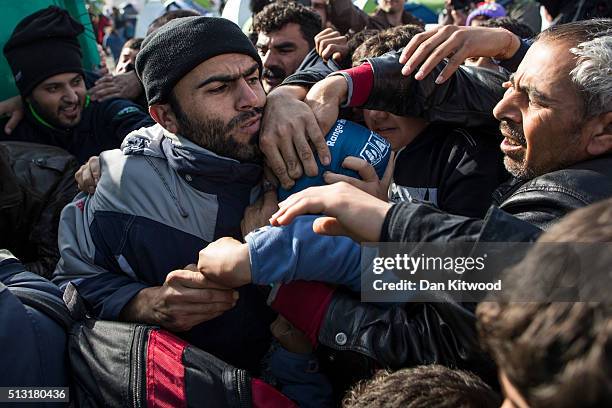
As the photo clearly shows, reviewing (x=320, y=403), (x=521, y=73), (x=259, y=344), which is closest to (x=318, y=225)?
(x=320, y=403)

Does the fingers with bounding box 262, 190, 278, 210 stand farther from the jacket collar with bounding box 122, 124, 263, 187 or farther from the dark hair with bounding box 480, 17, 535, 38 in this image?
the dark hair with bounding box 480, 17, 535, 38

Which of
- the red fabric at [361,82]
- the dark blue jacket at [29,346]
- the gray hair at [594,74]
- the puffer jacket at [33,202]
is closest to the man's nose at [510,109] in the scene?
the gray hair at [594,74]

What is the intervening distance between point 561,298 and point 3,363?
4.86 ft

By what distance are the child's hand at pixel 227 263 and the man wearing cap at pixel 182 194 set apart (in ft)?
0.84

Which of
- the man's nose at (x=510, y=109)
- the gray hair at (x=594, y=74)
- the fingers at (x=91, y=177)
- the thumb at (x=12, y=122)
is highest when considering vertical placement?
the gray hair at (x=594, y=74)

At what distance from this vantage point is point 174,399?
1617 millimetres

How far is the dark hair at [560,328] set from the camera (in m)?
0.76

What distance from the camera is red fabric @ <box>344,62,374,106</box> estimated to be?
2.20 metres

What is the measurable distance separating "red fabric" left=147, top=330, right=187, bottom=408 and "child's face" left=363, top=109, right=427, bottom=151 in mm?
1354

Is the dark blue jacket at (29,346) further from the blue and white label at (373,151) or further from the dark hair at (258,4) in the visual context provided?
→ the dark hair at (258,4)

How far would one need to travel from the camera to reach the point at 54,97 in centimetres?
396

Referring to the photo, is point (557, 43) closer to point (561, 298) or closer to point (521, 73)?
point (521, 73)

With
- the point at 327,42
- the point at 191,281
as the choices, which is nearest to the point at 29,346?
the point at 191,281

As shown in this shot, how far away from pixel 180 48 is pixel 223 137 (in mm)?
332
